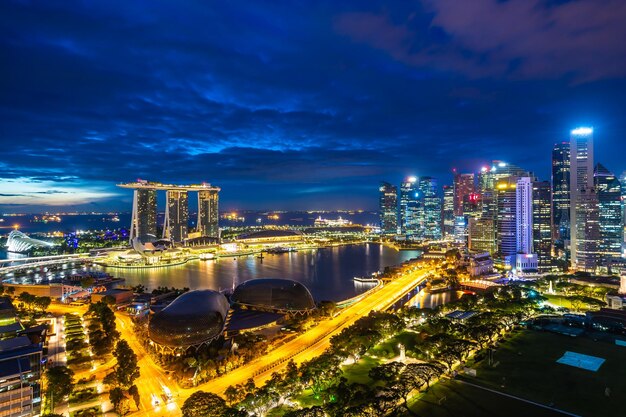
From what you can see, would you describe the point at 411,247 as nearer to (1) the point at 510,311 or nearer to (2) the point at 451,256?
(2) the point at 451,256

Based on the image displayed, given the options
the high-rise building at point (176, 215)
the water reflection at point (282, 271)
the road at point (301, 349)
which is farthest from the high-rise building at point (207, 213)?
the road at point (301, 349)

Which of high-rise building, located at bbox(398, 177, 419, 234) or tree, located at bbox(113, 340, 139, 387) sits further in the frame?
high-rise building, located at bbox(398, 177, 419, 234)

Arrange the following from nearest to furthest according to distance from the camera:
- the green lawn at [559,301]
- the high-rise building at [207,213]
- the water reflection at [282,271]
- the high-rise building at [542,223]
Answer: the green lawn at [559,301] < the water reflection at [282,271] < the high-rise building at [542,223] < the high-rise building at [207,213]

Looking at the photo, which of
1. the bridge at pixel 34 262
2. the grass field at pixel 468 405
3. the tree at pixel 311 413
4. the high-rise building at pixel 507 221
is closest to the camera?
the tree at pixel 311 413

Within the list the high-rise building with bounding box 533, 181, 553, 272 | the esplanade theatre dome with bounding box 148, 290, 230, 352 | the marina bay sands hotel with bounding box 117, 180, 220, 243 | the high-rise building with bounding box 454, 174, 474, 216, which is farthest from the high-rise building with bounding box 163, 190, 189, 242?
the high-rise building with bounding box 454, 174, 474, 216

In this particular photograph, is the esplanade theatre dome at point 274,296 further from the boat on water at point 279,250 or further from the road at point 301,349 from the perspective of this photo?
the boat on water at point 279,250

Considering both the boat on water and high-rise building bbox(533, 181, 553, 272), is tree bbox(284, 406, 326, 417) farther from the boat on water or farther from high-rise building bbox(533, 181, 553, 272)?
the boat on water
